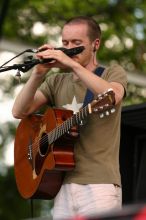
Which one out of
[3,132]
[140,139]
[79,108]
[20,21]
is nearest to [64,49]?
[79,108]

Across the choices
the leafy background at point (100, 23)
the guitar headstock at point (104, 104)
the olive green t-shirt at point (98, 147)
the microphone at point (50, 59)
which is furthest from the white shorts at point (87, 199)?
the leafy background at point (100, 23)

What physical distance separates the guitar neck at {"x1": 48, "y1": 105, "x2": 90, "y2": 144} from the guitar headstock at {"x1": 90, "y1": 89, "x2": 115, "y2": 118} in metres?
0.05

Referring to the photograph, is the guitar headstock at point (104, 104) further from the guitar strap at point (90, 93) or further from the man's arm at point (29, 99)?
the man's arm at point (29, 99)

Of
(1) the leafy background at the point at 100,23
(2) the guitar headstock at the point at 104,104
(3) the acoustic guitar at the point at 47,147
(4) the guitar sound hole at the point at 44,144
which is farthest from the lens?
(1) the leafy background at the point at 100,23

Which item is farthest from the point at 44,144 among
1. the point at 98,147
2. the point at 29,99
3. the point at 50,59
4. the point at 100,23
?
the point at 100,23

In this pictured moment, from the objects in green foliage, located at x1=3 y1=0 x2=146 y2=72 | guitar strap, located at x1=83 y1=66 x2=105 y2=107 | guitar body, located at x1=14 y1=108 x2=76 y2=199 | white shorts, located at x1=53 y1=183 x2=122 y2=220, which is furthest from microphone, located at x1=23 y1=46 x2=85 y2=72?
green foliage, located at x1=3 y1=0 x2=146 y2=72

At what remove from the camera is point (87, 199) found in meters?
3.97

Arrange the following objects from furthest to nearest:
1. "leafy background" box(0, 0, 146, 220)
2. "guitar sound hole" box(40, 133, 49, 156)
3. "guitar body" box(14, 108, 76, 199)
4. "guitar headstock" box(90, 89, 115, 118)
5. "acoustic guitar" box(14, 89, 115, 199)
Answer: "leafy background" box(0, 0, 146, 220) < "guitar sound hole" box(40, 133, 49, 156) < "guitar body" box(14, 108, 76, 199) < "acoustic guitar" box(14, 89, 115, 199) < "guitar headstock" box(90, 89, 115, 118)

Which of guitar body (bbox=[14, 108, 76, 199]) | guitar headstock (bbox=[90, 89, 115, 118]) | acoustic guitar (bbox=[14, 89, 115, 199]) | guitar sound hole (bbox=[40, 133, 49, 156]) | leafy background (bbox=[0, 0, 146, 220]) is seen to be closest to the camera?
guitar headstock (bbox=[90, 89, 115, 118])

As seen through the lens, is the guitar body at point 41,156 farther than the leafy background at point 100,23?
No

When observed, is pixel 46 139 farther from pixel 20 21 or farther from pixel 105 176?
pixel 20 21

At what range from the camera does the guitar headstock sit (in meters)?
3.81

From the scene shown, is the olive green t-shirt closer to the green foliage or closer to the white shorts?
the white shorts

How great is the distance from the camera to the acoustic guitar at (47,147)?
3926mm
